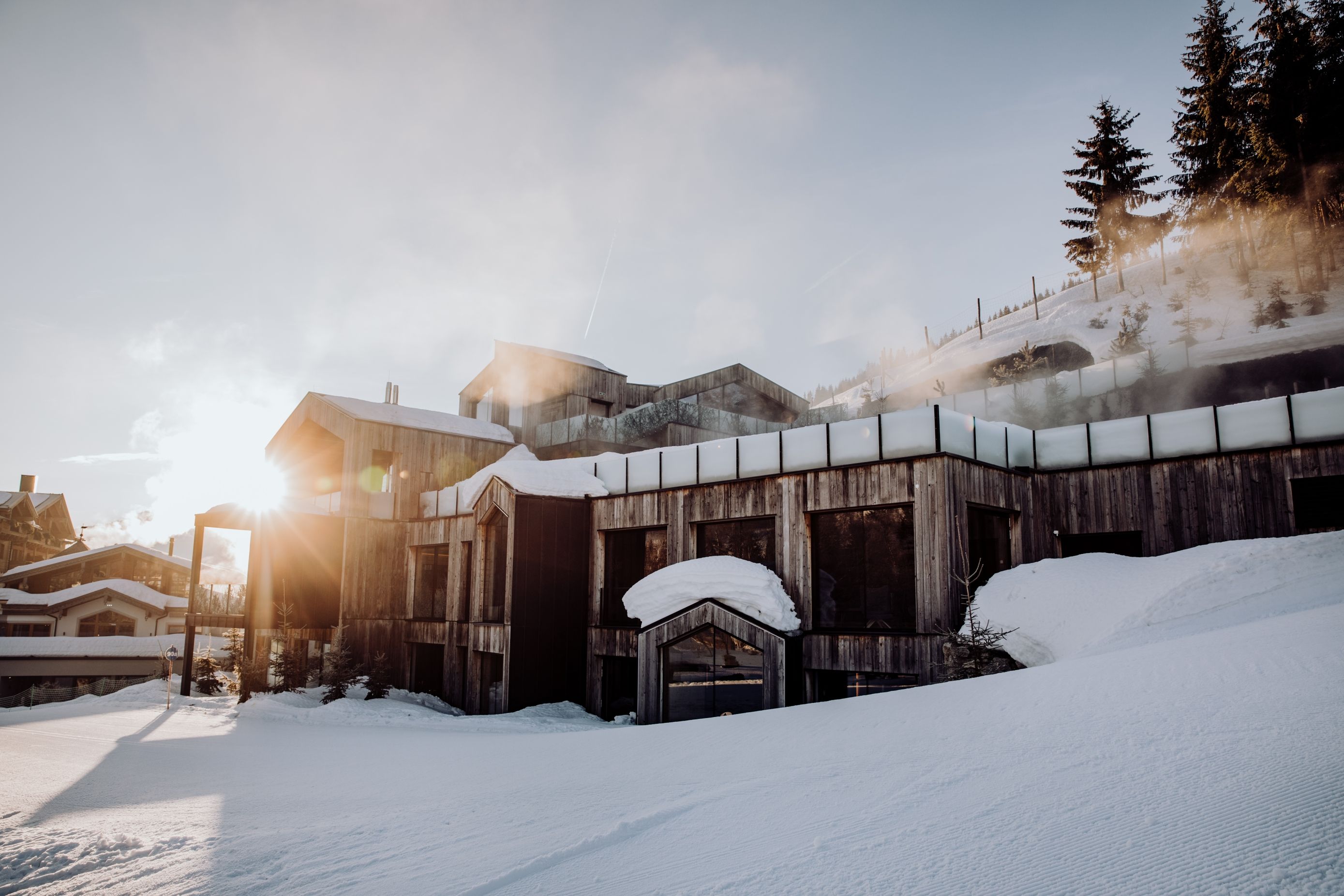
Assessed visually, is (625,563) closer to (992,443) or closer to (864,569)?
(864,569)

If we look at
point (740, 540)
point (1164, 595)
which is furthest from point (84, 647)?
point (1164, 595)

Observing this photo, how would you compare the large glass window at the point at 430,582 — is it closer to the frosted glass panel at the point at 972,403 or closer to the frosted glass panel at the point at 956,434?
the frosted glass panel at the point at 956,434

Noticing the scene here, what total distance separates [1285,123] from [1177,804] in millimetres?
42747

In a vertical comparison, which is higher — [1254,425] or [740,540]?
[1254,425]

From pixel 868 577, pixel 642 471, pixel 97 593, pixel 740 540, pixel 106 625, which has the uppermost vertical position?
pixel 642 471

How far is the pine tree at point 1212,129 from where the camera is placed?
3769cm

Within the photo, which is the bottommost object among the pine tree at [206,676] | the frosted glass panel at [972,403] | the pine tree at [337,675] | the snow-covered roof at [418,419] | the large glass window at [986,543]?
the pine tree at [206,676]

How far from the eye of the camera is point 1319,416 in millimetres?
13312

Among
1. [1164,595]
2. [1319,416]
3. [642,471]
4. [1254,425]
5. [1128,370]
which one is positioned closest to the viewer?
[1164,595]

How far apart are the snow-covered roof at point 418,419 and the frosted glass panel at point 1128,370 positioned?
24.7m

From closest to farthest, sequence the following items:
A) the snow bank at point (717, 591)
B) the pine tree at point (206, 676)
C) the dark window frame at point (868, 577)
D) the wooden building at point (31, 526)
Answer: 1. the dark window frame at point (868, 577)
2. the snow bank at point (717, 591)
3. the pine tree at point (206, 676)
4. the wooden building at point (31, 526)

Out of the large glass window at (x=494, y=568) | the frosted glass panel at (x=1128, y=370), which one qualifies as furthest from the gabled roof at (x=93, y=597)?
the frosted glass panel at (x=1128, y=370)

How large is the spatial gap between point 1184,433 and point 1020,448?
2.97 meters

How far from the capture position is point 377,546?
24.5 meters
